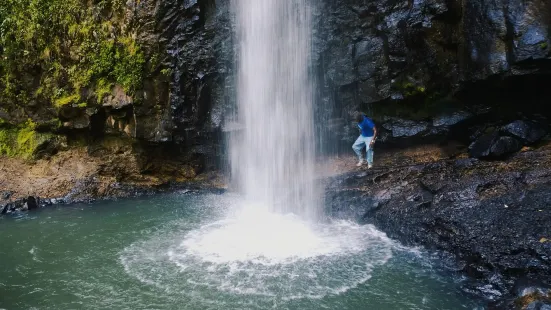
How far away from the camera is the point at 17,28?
16469 mm

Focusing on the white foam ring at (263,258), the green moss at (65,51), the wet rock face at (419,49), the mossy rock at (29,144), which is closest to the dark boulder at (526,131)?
the wet rock face at (419,49)

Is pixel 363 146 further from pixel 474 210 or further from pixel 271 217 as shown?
pixel 474 210

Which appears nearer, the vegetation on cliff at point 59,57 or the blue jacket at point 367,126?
the blue jacket at point 367,126

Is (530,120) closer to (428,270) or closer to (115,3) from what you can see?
(428,270)

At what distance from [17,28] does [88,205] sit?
868 centimetres

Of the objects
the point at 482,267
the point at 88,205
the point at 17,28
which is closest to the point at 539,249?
the point at 482,267

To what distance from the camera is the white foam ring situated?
24.1 feet

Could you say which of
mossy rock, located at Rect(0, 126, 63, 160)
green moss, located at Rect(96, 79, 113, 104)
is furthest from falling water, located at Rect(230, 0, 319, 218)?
mossy rock, located at Rect(0, 126, 63, 160)

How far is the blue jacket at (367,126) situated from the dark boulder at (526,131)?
3613mm

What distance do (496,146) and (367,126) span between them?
367cm

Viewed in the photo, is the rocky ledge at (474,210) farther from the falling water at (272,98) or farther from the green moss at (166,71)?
the green moss at (166,71)

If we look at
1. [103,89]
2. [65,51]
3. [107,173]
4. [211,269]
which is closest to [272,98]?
[103,89]

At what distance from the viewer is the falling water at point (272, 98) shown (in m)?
14.2

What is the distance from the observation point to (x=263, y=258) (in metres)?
8.49
